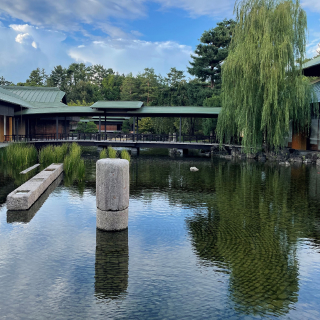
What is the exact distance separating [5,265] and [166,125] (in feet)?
112

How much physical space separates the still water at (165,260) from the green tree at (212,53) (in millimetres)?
33756

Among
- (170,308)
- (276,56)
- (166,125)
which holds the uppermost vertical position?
(276,56)

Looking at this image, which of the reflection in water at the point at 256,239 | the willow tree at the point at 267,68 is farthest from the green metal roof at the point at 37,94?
the reflection in water at the point at 256,239

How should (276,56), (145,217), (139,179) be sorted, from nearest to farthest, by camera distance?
(145,217), (139,179), (276,56)

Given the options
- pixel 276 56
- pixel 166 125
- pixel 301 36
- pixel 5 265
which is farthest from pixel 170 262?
pixel 166 125

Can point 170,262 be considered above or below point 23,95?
below

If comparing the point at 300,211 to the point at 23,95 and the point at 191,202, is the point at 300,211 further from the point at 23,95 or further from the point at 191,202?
the point at 23,95

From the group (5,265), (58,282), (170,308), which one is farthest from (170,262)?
(5,265)

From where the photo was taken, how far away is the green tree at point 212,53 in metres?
41.5

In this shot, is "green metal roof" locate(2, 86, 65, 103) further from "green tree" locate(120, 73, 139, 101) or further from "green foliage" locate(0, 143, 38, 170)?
"green tree" locate(120, 73, 139, 101)

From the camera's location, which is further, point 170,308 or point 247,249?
point 247,249

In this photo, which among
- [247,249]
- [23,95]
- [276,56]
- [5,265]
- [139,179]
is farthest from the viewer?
[23,95]

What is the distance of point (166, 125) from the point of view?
38.8 metres

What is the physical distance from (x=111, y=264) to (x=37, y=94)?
3457cm
